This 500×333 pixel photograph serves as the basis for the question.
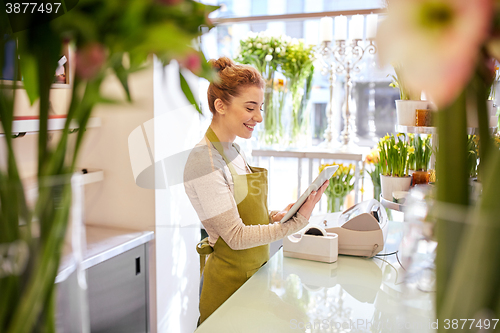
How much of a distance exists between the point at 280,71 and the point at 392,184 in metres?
1.40

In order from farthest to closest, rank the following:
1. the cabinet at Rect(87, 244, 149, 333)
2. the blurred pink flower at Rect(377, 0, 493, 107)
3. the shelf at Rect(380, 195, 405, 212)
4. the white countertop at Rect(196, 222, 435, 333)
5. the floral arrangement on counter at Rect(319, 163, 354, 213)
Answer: the floral arrangement on counter at Rect(319, 163, 354, 213)
the cabinet at Rect(87, 244, 149, 333)
the shelf at Rect(380, 195, 405, 212)
the white countertop at Rect(196, 222, 435, 333)
the blurred pink flower at Rect(377, 0, 493, 107)

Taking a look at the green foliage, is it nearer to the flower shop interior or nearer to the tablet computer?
the flower shop interior

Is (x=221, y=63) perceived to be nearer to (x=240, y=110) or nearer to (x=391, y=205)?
(x=240, y=110)

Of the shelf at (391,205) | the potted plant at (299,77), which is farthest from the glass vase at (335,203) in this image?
the shelf at (391,205)

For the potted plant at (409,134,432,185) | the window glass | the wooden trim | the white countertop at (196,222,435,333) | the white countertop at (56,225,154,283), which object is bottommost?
the white countertop at (56,225,154,283)

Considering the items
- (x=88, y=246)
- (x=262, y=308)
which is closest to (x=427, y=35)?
(x=262, y=308)

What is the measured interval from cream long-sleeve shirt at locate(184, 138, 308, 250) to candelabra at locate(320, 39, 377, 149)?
1.56m

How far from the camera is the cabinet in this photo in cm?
170

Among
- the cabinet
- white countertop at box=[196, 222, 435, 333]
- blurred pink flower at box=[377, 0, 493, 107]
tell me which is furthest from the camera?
the cabinet

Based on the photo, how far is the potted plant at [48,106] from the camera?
245 mm

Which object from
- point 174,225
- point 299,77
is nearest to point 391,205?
point 174,225

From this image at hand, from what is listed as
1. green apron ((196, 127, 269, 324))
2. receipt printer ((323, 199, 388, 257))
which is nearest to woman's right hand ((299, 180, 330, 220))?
receipt printer ((323, 199, 388, 257))

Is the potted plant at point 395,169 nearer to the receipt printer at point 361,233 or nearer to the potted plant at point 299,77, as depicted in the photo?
the receipt printer at point 361,233

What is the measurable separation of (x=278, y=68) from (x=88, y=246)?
1.66 m
